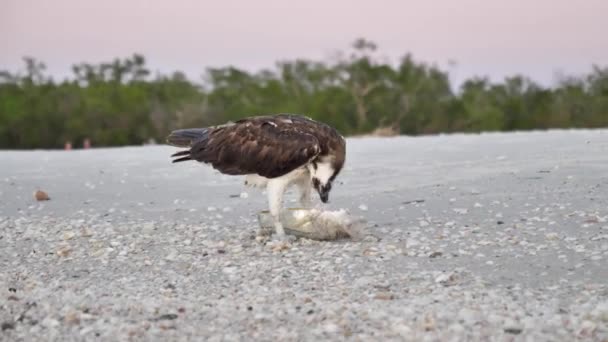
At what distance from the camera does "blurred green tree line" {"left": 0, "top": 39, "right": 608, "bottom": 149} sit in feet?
149

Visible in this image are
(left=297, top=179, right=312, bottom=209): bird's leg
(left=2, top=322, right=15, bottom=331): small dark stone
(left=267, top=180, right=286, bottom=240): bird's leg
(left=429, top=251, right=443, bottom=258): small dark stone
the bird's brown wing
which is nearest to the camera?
(left=2, top=322, right=15, bottom=331): small dark stone

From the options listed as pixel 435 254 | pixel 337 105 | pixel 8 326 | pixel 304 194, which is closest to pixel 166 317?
pixel 8 326

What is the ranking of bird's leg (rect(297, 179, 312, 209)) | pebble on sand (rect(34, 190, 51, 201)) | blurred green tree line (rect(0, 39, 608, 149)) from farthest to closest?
blurred green tree line (rect(0, 39, 608, 149)) < pebble on sand (rect(34, 190, 51, 201)) < bird's leg (rect(297, 179, 312, 209))

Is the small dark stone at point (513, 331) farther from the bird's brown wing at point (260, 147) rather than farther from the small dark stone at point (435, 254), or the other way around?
the bird's brown wing at point (260, 147)

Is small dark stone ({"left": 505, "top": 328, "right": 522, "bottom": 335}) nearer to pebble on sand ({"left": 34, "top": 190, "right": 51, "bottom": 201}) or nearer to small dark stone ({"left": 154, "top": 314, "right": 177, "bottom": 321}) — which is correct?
small dark stone ({"left": 154, "top": 314, "right": 177, "bottom": 321})

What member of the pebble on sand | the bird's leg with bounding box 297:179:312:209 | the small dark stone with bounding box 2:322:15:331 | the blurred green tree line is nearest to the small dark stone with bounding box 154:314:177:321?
the small dark stone with bounding box 2:322:15:331

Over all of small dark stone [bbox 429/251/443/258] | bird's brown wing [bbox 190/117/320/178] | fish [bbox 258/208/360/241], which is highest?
bird's brown wing [bbox 190/117/320/178]

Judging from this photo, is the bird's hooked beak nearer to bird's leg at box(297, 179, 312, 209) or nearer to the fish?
the fish

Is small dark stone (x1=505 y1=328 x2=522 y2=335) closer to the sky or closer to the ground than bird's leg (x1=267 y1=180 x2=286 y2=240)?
closer to the ground

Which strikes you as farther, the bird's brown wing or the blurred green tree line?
the blurred green tree line

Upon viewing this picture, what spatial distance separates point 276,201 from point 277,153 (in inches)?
21.4

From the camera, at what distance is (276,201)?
8.53 meters

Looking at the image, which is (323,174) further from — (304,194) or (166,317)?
(166,317)

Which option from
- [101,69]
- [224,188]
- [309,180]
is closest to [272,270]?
[309,180]
